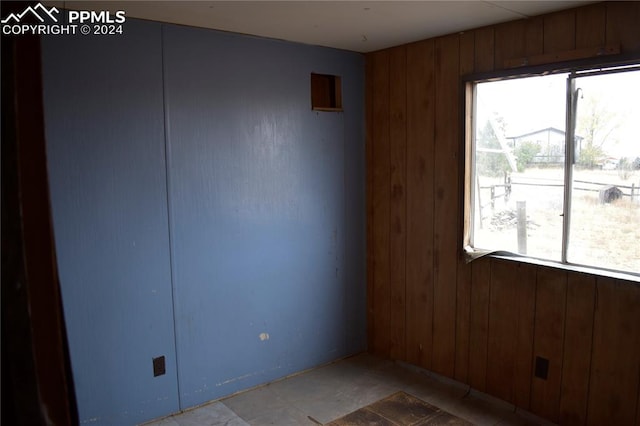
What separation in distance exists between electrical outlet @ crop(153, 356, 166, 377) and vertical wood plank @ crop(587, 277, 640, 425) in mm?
2330

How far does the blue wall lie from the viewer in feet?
8.20

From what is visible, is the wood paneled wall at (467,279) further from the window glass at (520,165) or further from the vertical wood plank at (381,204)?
the window glass at (520,165)

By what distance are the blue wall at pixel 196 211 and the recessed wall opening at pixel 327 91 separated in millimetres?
52

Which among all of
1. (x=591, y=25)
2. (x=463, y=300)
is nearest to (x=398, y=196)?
(x=463, y=300)

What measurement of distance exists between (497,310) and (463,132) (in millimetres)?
1090

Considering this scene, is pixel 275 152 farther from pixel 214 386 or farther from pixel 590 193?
pixel 590 193

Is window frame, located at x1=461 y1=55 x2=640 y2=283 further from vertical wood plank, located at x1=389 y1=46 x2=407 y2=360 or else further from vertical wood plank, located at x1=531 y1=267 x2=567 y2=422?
vertical wood plank, located at x1=389 y1=46 x2=407 y2=360

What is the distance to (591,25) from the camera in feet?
7.97

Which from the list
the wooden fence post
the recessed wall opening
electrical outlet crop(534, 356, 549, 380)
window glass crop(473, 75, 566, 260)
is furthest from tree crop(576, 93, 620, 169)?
the recessed wall opening

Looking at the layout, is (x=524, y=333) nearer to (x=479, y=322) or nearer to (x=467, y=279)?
(x=479, y=322)

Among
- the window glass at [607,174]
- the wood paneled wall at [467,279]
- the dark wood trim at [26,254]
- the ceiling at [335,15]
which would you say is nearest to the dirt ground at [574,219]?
the window glass at [607,174]

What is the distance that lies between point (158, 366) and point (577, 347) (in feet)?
7.55

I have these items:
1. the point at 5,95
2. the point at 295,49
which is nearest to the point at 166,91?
the point at 295,49

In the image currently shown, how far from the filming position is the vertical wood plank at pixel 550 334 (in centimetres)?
266
